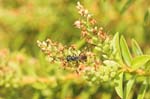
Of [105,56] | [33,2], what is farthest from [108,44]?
[33,2]

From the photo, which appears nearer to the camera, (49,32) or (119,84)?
(119,84)

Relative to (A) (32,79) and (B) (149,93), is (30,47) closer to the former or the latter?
(A) (32,79)

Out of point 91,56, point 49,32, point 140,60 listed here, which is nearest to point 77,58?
point 91,56

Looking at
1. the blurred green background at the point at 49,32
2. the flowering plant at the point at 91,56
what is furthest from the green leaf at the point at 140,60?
the blurred green background at the point at 49,32

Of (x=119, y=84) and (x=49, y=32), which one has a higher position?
(x=49, y=32)

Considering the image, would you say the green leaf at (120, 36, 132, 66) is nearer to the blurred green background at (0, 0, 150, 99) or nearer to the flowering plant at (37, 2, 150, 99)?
the flowering plant at (37, 2, 150, 99)

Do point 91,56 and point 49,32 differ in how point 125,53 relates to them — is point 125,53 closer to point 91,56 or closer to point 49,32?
point 91,56

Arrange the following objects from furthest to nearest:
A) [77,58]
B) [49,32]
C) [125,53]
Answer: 1. [49,32]
2. [125,53]
3. [77,58]

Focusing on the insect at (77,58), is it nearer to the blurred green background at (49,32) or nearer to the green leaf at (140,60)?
the green leaf at (140,60)

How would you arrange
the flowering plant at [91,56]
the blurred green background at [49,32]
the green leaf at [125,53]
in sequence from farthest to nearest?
the blurred green background at [49,32] → the green leaf at [125,53] → the flowering plant at [91,56]
